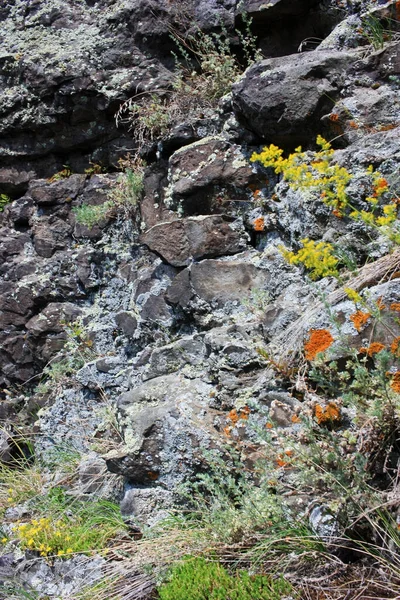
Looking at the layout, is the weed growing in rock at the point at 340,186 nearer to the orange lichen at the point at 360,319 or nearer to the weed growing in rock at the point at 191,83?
the orange lichen at the point at 360,319

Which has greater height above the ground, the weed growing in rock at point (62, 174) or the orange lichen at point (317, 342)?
the weed growing in rock at point (62, 174)

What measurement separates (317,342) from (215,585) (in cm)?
119

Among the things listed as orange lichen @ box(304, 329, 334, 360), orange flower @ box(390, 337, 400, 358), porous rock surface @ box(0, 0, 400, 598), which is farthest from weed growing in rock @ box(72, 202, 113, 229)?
orange flower @ box(390, 337, 400, 358)

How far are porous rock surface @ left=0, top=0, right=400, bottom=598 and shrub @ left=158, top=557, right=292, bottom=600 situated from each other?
62 centimetres

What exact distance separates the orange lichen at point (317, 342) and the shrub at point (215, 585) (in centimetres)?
103

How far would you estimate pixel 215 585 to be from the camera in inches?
90.4

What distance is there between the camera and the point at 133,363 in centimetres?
426

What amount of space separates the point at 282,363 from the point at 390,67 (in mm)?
2170

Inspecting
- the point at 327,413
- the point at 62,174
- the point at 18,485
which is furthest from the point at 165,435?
the point at 62,174

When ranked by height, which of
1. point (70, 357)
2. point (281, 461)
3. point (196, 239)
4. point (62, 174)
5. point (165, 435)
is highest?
point (62, 174)

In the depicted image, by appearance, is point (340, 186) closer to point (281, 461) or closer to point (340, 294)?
point (340, 294)

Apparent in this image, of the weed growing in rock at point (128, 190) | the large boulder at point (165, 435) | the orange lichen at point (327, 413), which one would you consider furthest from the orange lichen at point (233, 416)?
the weed growing in rock at point (128, 190)

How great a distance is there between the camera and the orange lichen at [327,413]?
266cm

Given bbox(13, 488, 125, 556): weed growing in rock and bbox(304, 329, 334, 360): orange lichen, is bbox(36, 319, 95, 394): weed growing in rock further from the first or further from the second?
bbox(304, 329, 334, 360): orange lichen
